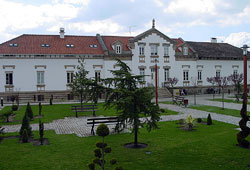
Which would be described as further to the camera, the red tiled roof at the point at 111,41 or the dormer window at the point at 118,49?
the red tiled roof at the point at 111,41

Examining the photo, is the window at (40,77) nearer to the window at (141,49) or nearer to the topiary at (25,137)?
the window at (141,49)

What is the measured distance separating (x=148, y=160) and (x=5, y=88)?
2722 centimetres

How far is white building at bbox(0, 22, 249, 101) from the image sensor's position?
31453 millimetres

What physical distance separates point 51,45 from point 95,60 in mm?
6279

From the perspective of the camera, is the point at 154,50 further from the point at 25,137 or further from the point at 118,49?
the point at 25,137

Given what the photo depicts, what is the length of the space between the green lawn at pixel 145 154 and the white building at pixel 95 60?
20685mm

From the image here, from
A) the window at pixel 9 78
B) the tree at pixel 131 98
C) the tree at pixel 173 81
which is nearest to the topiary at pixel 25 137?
the tree at pixel 131 98

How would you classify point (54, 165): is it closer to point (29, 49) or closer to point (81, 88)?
point (81, 88)

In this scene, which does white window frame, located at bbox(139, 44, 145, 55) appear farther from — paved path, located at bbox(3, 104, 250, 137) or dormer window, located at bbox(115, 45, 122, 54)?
paved path, located at bbox(3, 104, 250, 137)

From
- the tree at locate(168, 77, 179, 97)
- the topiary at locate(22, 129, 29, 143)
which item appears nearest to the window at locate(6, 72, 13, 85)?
the tree at locate(168, 77, 179, 97)

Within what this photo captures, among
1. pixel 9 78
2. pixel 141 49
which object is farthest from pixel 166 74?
pixel 9 78

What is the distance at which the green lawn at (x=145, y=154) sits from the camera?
8281 millimetres

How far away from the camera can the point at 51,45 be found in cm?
3372

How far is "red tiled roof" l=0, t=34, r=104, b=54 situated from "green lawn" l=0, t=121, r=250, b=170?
21756mm
